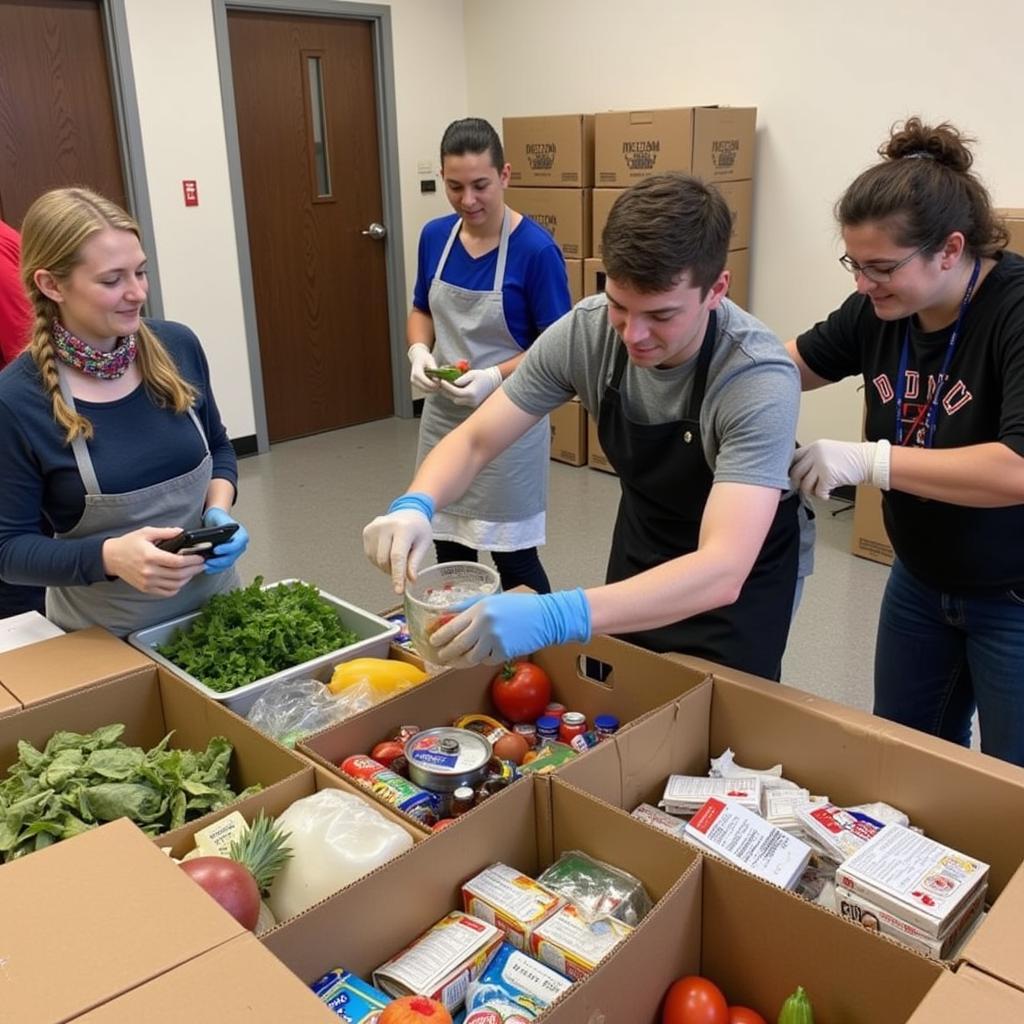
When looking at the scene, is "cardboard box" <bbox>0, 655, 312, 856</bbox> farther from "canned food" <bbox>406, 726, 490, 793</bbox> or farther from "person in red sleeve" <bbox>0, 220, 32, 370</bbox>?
"person in red sleeve" <bbox>0, 220, 32, 370</bbox>

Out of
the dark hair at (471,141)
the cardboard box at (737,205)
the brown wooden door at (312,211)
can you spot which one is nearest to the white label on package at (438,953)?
the dark hair at (471,141)

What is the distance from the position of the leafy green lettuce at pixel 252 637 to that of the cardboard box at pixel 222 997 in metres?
0.69

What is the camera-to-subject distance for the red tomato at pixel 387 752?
51.4 inches

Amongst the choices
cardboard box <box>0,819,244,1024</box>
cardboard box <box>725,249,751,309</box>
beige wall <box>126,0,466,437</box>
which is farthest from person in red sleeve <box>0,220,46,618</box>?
cardboard box <box>725,249,751,309</box>

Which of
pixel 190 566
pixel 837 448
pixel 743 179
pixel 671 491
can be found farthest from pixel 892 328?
pixel 743 179

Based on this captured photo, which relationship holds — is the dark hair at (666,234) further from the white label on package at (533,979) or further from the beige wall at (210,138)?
the beige wall at (210,138)

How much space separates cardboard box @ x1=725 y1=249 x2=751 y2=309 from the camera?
429cm

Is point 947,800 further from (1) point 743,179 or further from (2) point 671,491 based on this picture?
(1) point 743,179

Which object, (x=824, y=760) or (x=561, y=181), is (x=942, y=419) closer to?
(x=824, y=760)

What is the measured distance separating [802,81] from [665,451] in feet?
10.5

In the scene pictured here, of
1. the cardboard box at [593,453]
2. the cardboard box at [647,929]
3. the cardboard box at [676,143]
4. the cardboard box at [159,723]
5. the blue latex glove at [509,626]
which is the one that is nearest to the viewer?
the cardboard box at [647,929]

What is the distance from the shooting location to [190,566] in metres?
1.48

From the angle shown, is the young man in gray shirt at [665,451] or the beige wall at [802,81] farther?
the beige wall at [802,81]

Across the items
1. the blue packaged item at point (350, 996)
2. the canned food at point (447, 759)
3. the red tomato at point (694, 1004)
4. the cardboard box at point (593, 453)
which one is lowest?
the cardboard box at point (593, 453)
